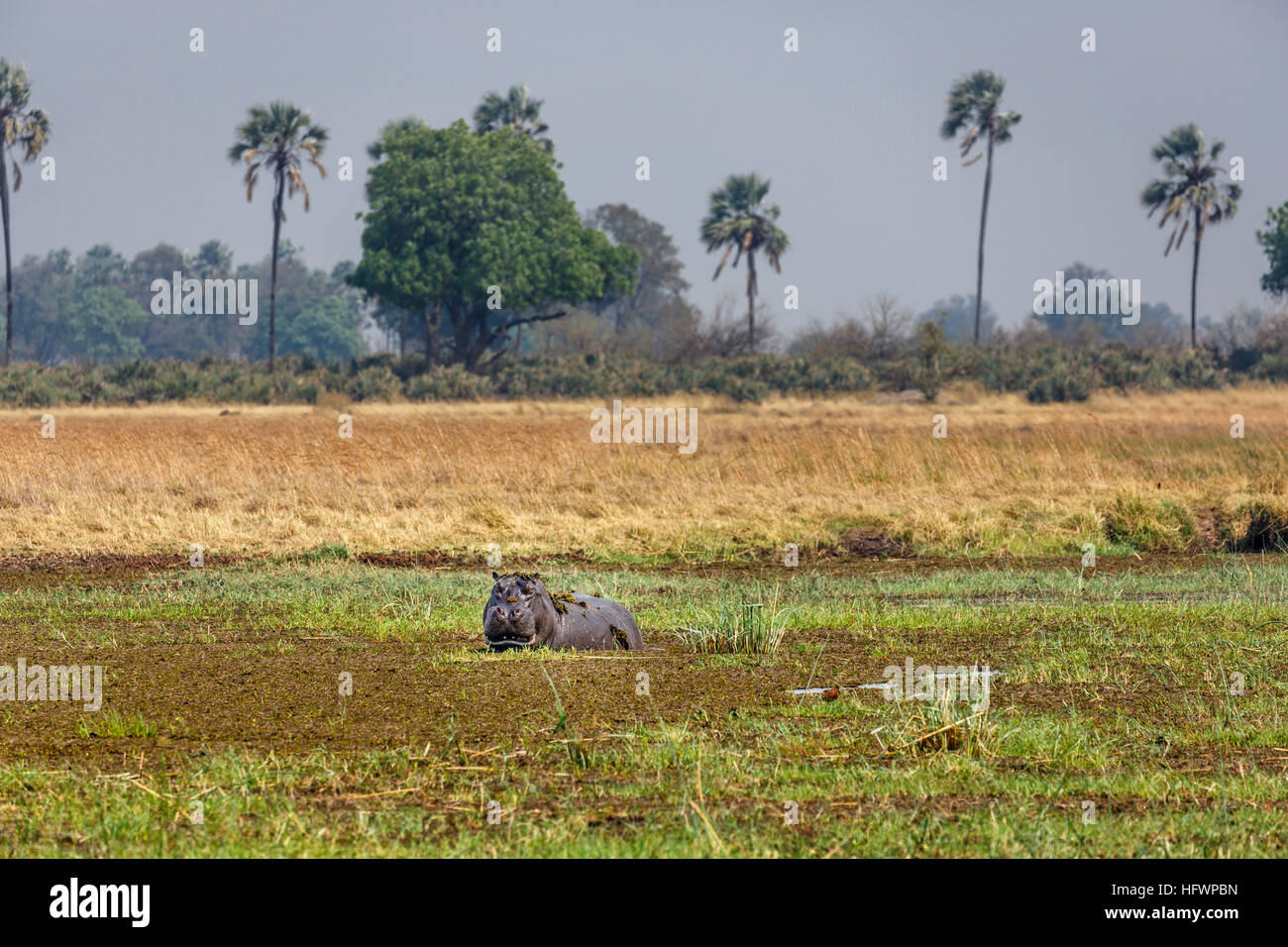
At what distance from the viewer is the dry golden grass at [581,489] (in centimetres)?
1733

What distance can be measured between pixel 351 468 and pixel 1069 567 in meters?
10.1

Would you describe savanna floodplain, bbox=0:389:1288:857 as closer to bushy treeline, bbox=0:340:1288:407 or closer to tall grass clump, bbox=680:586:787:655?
tall grass clump, bbox=680:586:787:655

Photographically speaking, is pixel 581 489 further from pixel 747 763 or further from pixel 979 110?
pixel 979 110

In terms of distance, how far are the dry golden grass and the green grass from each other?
5.91m

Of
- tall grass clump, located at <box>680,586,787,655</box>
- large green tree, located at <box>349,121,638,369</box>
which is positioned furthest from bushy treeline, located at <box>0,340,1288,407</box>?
tall grass clump, located at <box>680,586,787,655</box>

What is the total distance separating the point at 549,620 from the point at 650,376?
46021mm

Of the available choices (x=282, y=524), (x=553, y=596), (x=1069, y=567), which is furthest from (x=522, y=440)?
(x=553, y=596)

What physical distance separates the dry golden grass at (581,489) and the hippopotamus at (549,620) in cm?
658

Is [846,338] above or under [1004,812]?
above

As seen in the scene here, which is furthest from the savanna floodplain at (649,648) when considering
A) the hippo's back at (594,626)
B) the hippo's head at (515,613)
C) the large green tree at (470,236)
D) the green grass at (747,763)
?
the large green tree at (470,236)

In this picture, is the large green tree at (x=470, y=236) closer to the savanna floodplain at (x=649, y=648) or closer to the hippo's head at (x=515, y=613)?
the savanna floodplain at (x=649, y=648)
